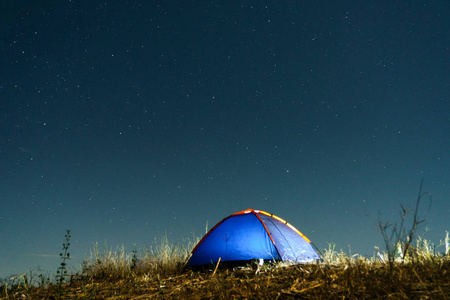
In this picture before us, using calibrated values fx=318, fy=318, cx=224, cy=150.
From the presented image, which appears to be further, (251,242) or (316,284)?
(251,242)

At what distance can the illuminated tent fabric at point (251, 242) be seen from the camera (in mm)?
8625

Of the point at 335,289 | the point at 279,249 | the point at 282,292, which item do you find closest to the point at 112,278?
the point at 279,249

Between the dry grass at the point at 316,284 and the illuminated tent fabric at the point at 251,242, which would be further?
the illuminated tent fabric at the point at 251,242

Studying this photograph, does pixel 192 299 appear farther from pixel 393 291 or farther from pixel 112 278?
pixel 112 278

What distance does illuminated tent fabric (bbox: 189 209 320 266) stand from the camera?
8.62 m

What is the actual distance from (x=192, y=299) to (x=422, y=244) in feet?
11.8

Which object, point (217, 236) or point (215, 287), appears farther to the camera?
point (217, 236)

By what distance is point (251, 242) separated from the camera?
8.84m

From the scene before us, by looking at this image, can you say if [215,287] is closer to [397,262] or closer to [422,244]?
[397,262]

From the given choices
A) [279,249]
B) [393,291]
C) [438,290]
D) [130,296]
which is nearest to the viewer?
[438,290]

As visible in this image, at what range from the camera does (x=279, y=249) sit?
8.64 meters

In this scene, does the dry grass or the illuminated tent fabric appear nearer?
the dry grass

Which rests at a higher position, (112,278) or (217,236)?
(217,236)

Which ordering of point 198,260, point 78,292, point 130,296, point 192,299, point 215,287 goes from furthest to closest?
point 198,260, point 78,292, point 130,296, point 215,287, point 192,299
